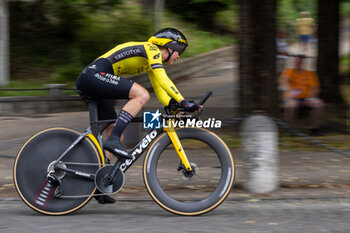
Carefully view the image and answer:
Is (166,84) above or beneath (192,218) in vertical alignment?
above

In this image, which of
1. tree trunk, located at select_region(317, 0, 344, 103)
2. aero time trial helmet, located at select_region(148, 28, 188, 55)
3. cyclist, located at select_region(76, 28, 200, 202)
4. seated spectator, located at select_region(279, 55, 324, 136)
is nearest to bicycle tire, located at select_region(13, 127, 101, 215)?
cyclist, located at select_region(76, 28, 200, 202)

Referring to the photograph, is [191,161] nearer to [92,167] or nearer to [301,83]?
[92,167]

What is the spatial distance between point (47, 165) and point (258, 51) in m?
4.50

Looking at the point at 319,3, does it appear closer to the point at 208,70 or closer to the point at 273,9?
the point at 273,9

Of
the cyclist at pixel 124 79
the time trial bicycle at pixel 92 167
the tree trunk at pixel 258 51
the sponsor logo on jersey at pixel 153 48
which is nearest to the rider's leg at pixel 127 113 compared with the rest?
the cyclist at pixel 124 79

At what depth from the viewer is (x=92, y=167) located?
532 centimetres

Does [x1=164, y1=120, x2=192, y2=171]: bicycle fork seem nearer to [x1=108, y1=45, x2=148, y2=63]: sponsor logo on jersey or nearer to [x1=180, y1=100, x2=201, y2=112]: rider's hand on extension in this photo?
[x1=180, y1=100, x2=201, y2=112]: rider's hand on extension

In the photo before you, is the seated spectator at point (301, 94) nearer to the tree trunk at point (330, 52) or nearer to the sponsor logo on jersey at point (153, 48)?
the tree trunk at point (330, 52)

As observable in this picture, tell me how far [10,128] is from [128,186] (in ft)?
18.2

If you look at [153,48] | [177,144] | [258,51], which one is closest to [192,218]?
[177,144]

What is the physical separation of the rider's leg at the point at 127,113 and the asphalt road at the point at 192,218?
66 cm

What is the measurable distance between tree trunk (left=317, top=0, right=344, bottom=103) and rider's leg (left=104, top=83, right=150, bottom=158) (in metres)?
6.67

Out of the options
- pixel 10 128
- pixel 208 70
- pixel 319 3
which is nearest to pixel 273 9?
pixel 319 3

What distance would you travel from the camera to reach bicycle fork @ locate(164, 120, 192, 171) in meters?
5.23
